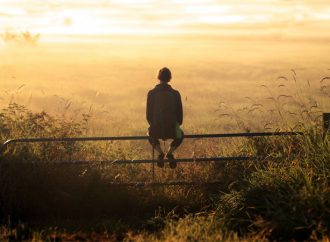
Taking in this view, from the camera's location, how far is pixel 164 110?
34.5 feet

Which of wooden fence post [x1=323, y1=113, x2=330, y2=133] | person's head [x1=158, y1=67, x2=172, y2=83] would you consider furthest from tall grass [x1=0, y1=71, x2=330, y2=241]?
person's head [x1=158, y1=67, x2=172, y2=83]

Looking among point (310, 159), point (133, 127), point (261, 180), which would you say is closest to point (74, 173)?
point (261, 180)

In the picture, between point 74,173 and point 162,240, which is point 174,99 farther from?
point 162,240

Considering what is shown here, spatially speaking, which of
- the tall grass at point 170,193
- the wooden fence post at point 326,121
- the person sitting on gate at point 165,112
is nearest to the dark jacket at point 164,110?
the person sitting on gate at point 165,112

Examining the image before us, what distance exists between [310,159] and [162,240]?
8.59 feet

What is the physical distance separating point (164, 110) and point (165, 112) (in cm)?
4

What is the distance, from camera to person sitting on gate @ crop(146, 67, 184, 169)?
10.5 m

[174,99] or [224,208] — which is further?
[174,99]

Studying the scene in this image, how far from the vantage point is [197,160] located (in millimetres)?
10250

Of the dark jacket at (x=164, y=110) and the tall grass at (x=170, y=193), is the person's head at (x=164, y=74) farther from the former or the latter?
the tall grass at (x=170, y=193)

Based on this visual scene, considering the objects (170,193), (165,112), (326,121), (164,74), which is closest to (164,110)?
(165,112)

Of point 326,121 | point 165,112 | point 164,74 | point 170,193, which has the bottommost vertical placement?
point 170,193

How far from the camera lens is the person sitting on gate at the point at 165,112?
10492 millimetres

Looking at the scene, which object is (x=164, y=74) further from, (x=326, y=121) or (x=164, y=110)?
(x=326, y=121)
